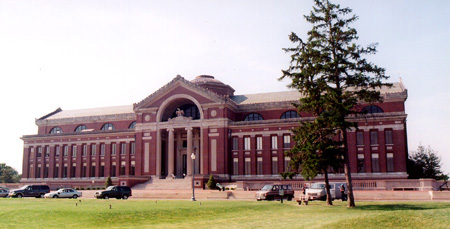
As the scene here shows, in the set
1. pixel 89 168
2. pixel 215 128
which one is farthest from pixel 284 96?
pixel 89 168

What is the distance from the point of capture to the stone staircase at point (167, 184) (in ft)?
201

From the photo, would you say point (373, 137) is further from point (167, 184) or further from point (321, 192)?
point (167, 184)

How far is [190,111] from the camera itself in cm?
7088

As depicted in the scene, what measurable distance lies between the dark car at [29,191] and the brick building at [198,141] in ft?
42.5

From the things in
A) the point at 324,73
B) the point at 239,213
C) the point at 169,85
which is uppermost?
the point at 169,85

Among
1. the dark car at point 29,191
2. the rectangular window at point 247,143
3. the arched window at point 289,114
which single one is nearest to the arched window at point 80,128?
the dark car at point 29,191

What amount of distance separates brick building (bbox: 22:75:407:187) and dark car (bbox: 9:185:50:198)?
42.5 ft

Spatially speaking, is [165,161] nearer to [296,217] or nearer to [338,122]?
[338,122]

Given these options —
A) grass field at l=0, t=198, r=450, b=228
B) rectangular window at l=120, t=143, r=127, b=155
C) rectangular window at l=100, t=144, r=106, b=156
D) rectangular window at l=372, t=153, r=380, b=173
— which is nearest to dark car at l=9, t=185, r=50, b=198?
rectangular window at l=120, t=143, r=127, b=155

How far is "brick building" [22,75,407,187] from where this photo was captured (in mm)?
59750

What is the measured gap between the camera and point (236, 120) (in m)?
69.5

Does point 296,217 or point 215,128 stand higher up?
point 215,128

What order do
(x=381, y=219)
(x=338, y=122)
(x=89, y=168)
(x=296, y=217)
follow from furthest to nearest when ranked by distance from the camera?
(x=89, y=168)
(x=338, y=122)
(x=296, y=217)
(x=381, y=219)

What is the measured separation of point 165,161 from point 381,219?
175 feet
